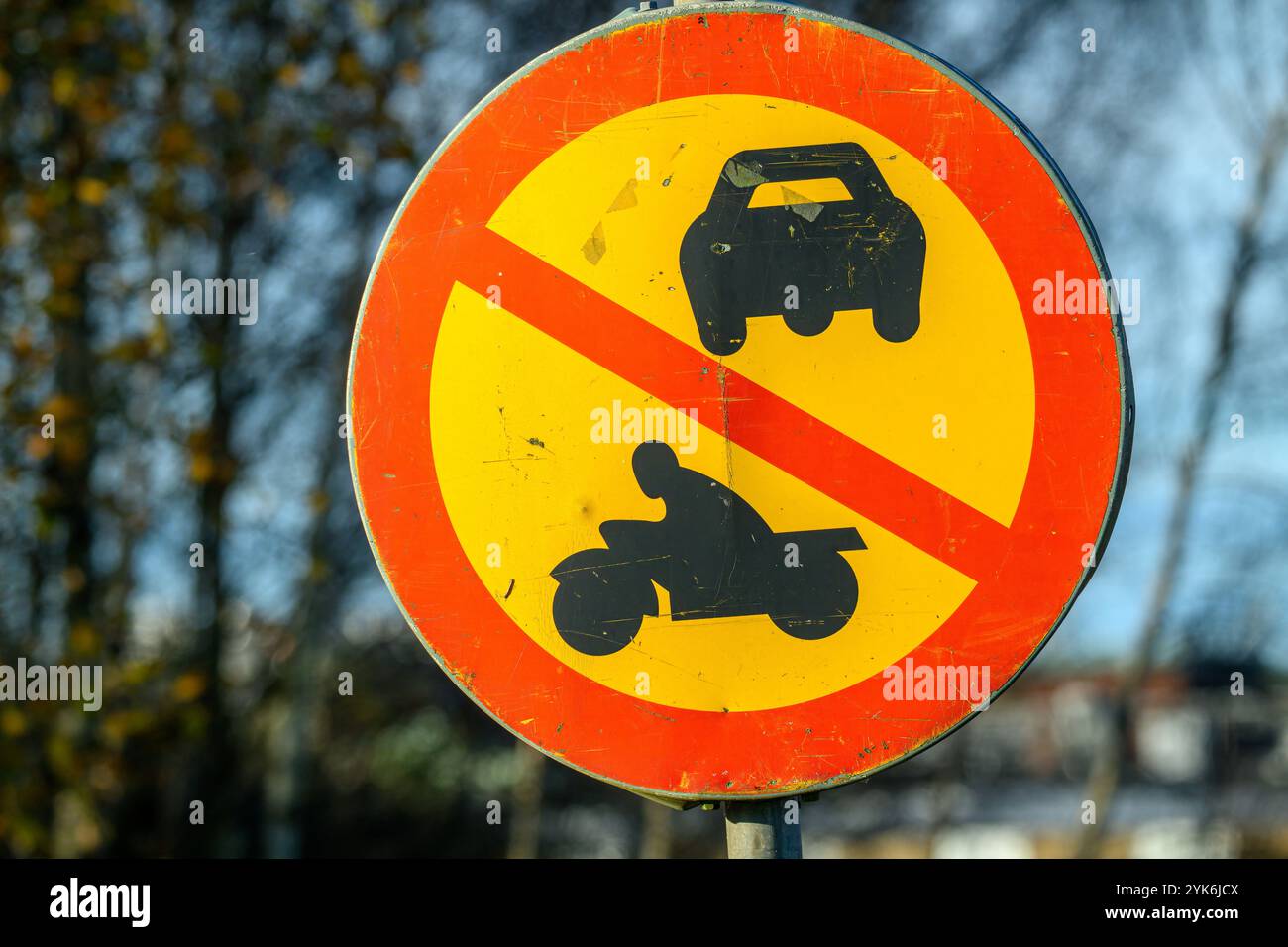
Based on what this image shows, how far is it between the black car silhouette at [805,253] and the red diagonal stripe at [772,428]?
55 mm

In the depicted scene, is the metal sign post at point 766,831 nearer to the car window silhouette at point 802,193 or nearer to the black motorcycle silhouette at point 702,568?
the black motorcycle silhouette at point 702,568

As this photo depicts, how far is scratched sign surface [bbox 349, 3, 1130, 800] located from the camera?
1608 mm

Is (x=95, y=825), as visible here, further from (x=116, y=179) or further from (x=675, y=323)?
(x=675, y=323)

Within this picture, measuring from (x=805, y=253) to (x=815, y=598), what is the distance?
16.9 inches

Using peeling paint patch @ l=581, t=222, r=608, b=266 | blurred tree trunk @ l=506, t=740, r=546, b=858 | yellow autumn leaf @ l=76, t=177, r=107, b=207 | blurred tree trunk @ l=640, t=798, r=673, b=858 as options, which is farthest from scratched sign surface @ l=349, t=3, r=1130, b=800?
blurred tree trunk @ l=640, t=798, r=673, b=858

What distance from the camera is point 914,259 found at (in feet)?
5.41

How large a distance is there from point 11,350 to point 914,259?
18.4ft

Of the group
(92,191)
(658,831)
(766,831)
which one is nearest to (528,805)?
(658,831)

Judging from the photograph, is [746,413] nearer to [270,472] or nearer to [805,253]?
[805,253]

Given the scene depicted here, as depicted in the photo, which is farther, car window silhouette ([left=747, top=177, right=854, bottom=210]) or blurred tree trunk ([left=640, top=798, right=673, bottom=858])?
blurred tree trunk ([left=640, top=798, right=673, bottom=858])

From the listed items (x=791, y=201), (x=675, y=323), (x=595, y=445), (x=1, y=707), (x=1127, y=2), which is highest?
(x=1127, y=2)

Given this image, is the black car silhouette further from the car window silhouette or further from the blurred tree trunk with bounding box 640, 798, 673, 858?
the blurred tree trunk with bounding box 640, 798, 673, 858

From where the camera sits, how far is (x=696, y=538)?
1.63m

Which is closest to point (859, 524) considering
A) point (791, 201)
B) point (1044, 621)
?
point (1044, 621)
